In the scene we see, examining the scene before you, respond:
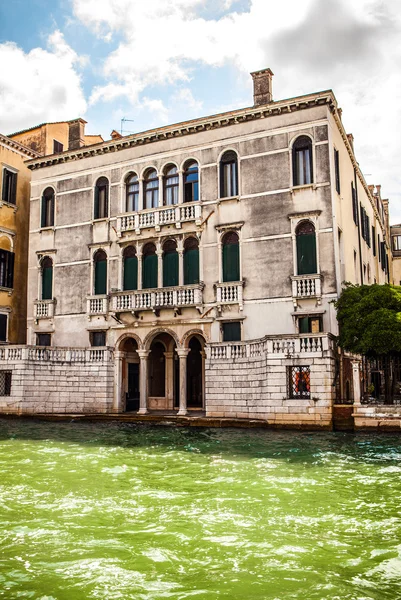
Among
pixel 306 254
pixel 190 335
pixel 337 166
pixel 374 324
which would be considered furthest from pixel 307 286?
pixel 337 166

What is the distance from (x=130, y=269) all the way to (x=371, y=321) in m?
10.3

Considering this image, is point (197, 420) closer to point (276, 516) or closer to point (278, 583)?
point (276, 516)

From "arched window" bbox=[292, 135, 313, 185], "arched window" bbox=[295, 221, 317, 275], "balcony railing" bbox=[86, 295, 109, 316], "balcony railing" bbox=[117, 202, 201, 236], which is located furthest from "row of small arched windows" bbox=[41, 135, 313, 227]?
"balcony railing" bbox=[86, 295, 109, 316]

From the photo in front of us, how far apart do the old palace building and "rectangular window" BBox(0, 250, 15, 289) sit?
4.33ft

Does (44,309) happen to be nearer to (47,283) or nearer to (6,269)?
(47,283)

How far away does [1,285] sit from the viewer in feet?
81.9

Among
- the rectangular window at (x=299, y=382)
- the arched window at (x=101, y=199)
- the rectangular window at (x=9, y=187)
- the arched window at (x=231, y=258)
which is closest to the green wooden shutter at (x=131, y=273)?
the arched window at (x=101, y=199)

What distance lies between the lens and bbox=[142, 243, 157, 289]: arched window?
22.1 meters

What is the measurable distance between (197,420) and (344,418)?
4946mm

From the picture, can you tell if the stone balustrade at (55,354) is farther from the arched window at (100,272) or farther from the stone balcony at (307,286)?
the stone balcony at (307,286)

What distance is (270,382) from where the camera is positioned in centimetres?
1689

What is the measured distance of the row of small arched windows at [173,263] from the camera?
19328 mm

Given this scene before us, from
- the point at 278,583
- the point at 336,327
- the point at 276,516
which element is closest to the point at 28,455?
the point at 276,516

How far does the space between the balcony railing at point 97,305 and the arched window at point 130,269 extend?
0.99m
